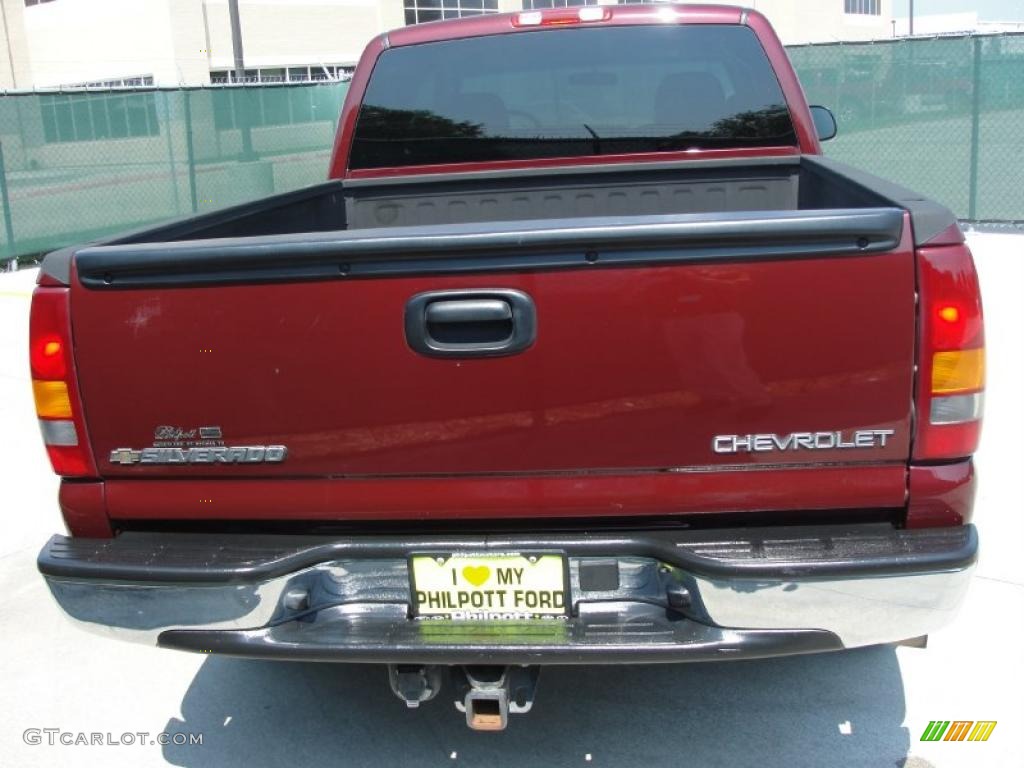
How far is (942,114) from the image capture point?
40.0 ft

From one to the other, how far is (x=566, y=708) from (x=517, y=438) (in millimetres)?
1230

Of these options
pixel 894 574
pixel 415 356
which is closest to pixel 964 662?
pixel 894 574

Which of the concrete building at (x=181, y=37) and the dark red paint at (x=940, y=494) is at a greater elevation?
the concrete building at (x=181, y=37)

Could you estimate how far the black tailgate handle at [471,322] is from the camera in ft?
8.25

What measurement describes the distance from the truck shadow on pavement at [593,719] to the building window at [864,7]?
6040 centimetres

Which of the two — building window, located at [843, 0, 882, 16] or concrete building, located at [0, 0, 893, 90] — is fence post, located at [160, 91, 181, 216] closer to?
concrete building, located at [0, 0, 893, 90]

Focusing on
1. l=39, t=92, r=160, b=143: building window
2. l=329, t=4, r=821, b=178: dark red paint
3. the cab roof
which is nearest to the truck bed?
l=329, t=4, r=821, b=178: dark red paint

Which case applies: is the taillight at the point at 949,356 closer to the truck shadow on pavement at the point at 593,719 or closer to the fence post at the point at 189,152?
the truck shadow on pavement at the point at 593,719

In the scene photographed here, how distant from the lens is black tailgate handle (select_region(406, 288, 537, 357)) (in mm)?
2516

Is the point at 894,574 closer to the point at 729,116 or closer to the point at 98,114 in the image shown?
the point at 729,116

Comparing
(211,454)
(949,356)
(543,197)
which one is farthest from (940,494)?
(543,197)

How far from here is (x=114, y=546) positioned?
2799 mm

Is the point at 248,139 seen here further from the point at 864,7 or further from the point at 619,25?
the point at 864,7

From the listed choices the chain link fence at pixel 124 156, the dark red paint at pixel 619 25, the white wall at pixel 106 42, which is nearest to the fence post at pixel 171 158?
the chain link fence at pixel 124 156
